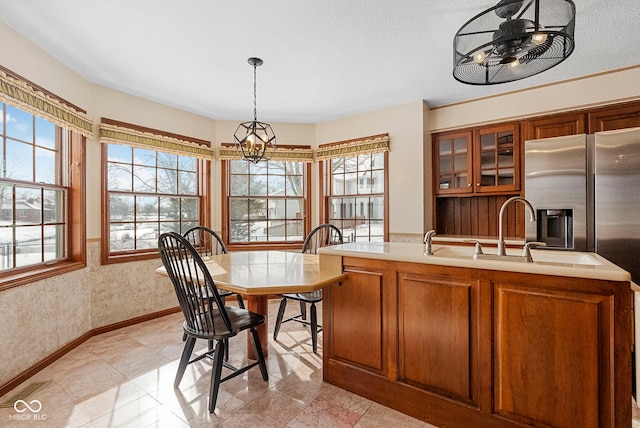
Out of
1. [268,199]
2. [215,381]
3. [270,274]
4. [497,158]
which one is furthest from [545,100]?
[215,381]

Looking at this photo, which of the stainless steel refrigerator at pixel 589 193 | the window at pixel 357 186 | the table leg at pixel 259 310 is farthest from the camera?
the window at pixel 357 186

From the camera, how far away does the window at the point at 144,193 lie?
337 cm

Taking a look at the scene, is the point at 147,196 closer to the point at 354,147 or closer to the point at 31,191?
the point at 31,191

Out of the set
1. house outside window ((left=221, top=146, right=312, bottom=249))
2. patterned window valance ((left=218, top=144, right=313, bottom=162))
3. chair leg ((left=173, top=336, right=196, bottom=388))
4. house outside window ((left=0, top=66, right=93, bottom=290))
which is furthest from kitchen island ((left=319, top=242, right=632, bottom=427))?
patterned window valance ((left=218, top=144, right=313, bottom=162))

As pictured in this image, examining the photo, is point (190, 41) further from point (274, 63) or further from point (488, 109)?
point (488, 109)

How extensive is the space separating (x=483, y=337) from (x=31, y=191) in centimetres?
349

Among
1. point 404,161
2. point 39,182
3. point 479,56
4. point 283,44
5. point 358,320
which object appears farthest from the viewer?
point 404,161

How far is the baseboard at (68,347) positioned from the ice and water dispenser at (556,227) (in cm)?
429

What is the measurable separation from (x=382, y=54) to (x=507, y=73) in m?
1.29

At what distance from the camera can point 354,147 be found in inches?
167

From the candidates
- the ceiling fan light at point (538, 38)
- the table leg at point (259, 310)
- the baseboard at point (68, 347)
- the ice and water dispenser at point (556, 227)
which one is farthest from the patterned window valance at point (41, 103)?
the ice and water dispenser at point (556, 227)

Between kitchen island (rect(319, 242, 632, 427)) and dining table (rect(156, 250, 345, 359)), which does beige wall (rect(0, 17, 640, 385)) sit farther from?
kitchen island (rect(319, 242, 632, 427))

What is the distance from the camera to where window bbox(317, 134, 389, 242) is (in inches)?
162

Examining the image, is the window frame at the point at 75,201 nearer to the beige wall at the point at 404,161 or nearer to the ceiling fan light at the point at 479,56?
the beige wall at the point at 404,161
